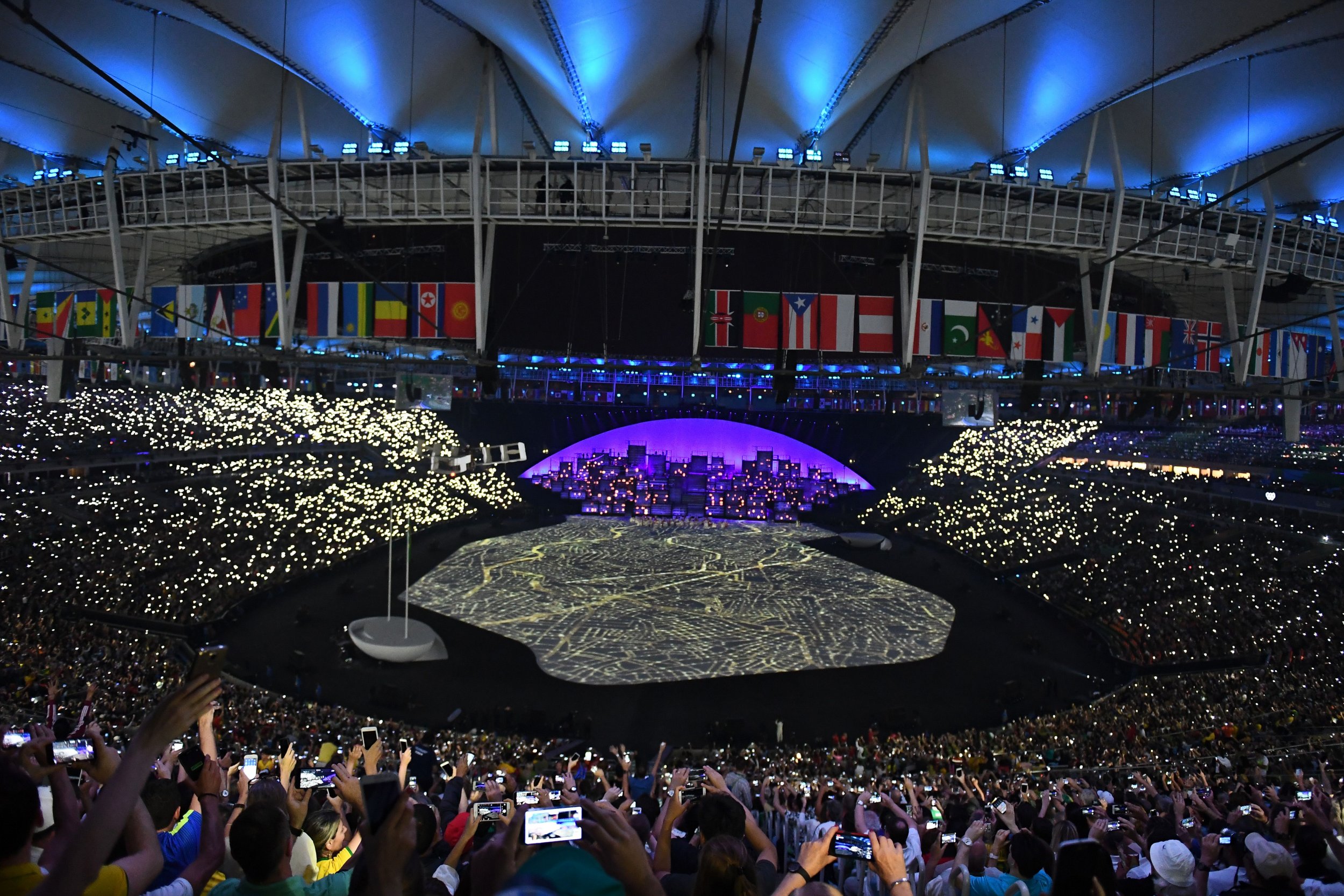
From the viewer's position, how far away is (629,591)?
23.0 m

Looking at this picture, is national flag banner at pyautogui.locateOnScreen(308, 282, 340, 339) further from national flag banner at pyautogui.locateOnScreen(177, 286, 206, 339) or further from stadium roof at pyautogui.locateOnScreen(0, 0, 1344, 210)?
stadium roof at pyautogui.locateOnScreen(0, 0, 1344, 210)

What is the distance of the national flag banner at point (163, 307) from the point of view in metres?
19.2

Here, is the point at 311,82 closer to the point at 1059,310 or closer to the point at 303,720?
the point at 303,720

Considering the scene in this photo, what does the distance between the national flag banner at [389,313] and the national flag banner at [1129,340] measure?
619 inches

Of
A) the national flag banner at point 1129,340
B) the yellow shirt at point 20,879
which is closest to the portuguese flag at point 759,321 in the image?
the national flag banner at point 1129,340

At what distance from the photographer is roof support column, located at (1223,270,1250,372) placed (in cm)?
1814

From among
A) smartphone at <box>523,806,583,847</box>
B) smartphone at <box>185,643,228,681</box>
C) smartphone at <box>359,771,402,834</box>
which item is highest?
smartphone at <box>185,643,228,681</box>

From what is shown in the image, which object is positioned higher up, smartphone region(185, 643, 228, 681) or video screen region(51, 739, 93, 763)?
smartphone region(185, 643, 228, 681)

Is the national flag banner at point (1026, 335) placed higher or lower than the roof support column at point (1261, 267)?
lower

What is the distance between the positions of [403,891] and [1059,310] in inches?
749

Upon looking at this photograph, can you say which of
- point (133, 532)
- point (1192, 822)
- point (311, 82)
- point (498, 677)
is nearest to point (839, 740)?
point (498, 677)

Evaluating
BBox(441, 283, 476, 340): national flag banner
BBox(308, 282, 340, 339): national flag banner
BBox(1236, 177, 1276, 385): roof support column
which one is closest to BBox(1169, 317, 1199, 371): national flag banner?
BBox(1236, 177, 1276, 385): roof support column

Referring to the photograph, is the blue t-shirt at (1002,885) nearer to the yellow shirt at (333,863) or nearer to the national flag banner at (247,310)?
the yellow shirt at (333,863)

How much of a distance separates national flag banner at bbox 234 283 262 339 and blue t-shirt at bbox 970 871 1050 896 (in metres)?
18.4
